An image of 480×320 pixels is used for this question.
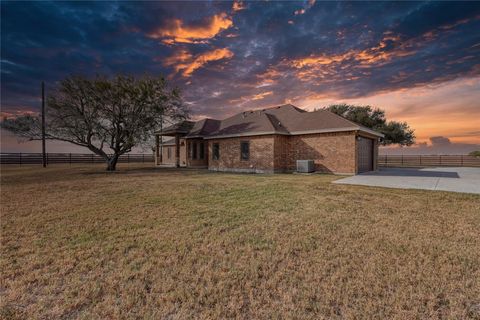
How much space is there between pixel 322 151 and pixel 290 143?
98.8 inches

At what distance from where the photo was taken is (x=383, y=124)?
85.3 ft

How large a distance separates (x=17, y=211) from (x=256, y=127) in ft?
45.1

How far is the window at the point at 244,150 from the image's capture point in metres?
16.4

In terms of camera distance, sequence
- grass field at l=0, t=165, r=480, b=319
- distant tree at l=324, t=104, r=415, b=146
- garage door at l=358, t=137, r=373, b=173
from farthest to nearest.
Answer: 1. distant tree at l=324, t=104, r=415, b=146
2. garage door at l=358, t=137, r=373, b=173
3. grass field at l=0, t=165, r=480, b=319

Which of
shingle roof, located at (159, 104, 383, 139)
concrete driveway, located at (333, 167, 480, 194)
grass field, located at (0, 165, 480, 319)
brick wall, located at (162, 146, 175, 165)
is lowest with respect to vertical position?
grass field, located at (0, 165, 480, 319)

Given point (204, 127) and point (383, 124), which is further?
point (383, 124)

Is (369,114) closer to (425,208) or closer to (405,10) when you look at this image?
(405,10)

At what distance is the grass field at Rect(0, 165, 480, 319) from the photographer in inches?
78.8

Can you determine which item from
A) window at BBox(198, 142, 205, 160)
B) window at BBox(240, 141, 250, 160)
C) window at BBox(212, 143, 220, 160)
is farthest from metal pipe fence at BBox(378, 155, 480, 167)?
window at BBox(198, 142, 205, 160)

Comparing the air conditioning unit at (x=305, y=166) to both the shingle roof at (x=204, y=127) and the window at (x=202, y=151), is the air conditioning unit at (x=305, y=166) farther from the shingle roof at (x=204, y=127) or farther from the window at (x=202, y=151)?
the window at (x=202, y=151)

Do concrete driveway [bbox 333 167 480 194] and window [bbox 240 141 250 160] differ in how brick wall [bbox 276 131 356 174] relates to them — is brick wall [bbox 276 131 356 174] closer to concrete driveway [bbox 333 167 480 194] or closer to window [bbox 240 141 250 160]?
concrete driveway [bbox 333 167 480 194]

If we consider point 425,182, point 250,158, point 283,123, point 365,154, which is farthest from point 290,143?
point 425,182

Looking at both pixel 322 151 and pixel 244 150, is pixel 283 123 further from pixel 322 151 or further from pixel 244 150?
pixel 322 151

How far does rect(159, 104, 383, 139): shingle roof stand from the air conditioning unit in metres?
2.21
